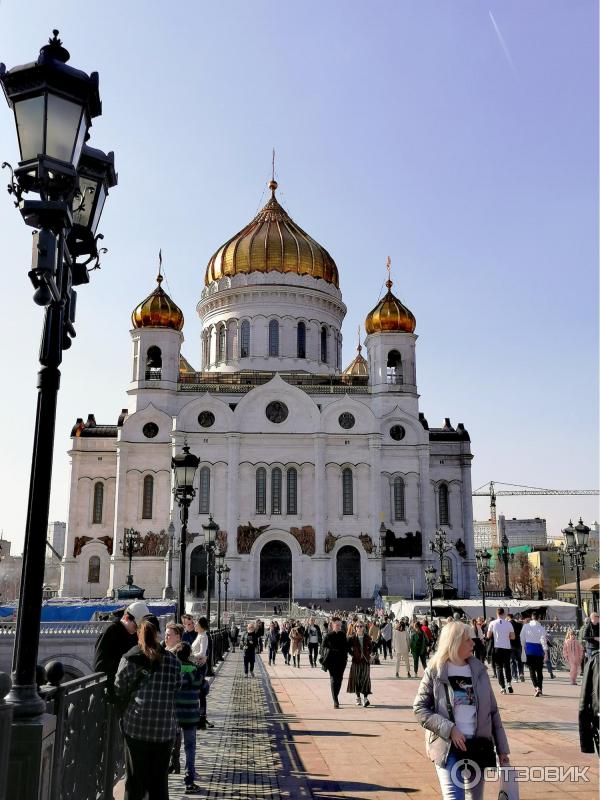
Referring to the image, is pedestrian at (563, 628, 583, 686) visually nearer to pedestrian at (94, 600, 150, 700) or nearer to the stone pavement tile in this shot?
the stone pavement tile

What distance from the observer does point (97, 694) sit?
6.37 m

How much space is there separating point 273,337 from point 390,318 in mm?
8346

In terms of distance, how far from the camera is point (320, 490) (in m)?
49.0

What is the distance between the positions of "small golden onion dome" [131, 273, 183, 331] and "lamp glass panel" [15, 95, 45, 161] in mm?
46337

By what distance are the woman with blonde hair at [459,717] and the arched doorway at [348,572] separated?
4411cm

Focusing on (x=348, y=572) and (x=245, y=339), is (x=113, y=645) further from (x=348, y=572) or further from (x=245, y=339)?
(x=245, y=339)

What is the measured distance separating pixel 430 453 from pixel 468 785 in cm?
4882

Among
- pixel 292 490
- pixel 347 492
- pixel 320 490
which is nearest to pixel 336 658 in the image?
pixel 320 490

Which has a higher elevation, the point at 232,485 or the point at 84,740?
the point at 232,485

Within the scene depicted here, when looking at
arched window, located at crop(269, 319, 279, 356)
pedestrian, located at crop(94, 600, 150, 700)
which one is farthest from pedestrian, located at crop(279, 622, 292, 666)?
arched window, located at crop(269, 319, 279, 356)

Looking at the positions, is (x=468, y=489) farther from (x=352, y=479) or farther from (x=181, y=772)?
(x=181, y=772)

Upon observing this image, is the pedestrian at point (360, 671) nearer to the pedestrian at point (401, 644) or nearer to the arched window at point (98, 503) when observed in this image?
the pedestrian at point (401, 644)

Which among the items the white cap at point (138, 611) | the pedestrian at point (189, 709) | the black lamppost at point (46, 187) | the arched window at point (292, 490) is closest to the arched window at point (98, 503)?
the arched window at point (292, 490)

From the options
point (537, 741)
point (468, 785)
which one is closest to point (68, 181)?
point (468, 785)
